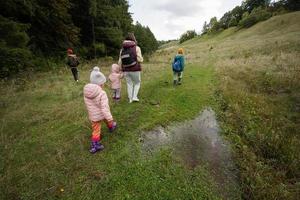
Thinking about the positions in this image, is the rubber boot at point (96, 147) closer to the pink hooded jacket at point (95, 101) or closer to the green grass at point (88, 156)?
the green grass at point (88, 156)

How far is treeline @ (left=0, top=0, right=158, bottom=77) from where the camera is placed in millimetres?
11297

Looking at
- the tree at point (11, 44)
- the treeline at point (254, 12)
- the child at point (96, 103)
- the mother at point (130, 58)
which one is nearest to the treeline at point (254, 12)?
the treeline at point (254, 12)

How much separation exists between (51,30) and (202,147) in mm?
18772

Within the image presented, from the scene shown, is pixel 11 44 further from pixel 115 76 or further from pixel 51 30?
pixel 51 30

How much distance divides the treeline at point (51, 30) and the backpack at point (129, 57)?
6.52 metres

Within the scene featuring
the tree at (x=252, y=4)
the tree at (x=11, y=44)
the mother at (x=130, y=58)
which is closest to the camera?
the mother at (x=130, y=58)

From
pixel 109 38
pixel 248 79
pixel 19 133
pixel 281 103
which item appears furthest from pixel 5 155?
pixel 109 38

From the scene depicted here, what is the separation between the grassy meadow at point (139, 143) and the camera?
435cm

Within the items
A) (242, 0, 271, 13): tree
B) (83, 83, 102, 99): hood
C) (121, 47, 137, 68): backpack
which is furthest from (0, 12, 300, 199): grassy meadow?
(242, 0, 271, 13): tree

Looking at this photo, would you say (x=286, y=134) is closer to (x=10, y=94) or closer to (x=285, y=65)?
(x=285, y=65)

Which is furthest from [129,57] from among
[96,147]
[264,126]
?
[264,126]

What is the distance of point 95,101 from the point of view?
5297mm

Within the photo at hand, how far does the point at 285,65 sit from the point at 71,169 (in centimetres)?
1503

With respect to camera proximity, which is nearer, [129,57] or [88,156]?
[88,156]
